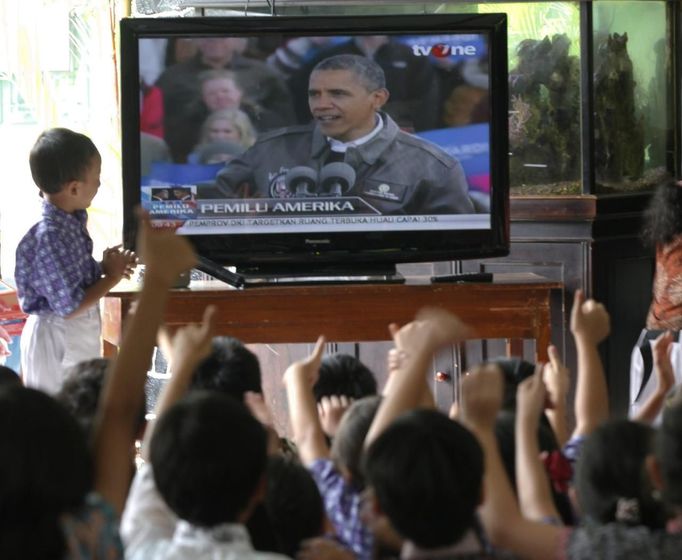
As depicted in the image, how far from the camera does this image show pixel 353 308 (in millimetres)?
4109

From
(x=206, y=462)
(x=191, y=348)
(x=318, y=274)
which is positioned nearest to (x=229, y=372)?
(x=191, y=348)

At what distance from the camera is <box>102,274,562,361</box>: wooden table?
13.4 feet

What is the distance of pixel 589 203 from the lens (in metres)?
4.84

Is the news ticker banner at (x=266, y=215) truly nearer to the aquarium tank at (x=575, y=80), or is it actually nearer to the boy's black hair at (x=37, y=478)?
the aquarium tank at (x=575, y=80)

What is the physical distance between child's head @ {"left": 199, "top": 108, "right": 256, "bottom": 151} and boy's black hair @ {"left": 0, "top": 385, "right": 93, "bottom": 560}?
9.04ft

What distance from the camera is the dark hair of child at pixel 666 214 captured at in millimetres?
4562

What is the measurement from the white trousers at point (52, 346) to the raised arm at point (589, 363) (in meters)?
1.83

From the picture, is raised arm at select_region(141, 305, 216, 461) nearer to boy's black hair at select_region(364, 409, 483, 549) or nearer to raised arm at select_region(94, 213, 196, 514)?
raised arm at select_region(94, 213, 196, 514)

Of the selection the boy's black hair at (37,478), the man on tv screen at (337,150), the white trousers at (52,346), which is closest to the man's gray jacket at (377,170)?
the man on tv screen at (337,150)

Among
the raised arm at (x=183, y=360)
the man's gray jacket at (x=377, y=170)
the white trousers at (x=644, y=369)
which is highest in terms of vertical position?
the man's gray jacket at (x=377, y=170)

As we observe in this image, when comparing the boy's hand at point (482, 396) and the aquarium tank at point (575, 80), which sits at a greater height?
the aquarium tank at point (575, 80)

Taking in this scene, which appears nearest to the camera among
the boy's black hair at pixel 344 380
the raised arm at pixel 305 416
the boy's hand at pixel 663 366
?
the raised arm at pixel 305 416

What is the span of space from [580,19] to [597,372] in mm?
2670

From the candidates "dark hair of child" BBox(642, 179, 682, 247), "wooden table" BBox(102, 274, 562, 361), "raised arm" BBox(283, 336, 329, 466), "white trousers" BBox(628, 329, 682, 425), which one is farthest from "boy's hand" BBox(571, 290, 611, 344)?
"dark hair of child" BBox(642, 179, 682, 247)
